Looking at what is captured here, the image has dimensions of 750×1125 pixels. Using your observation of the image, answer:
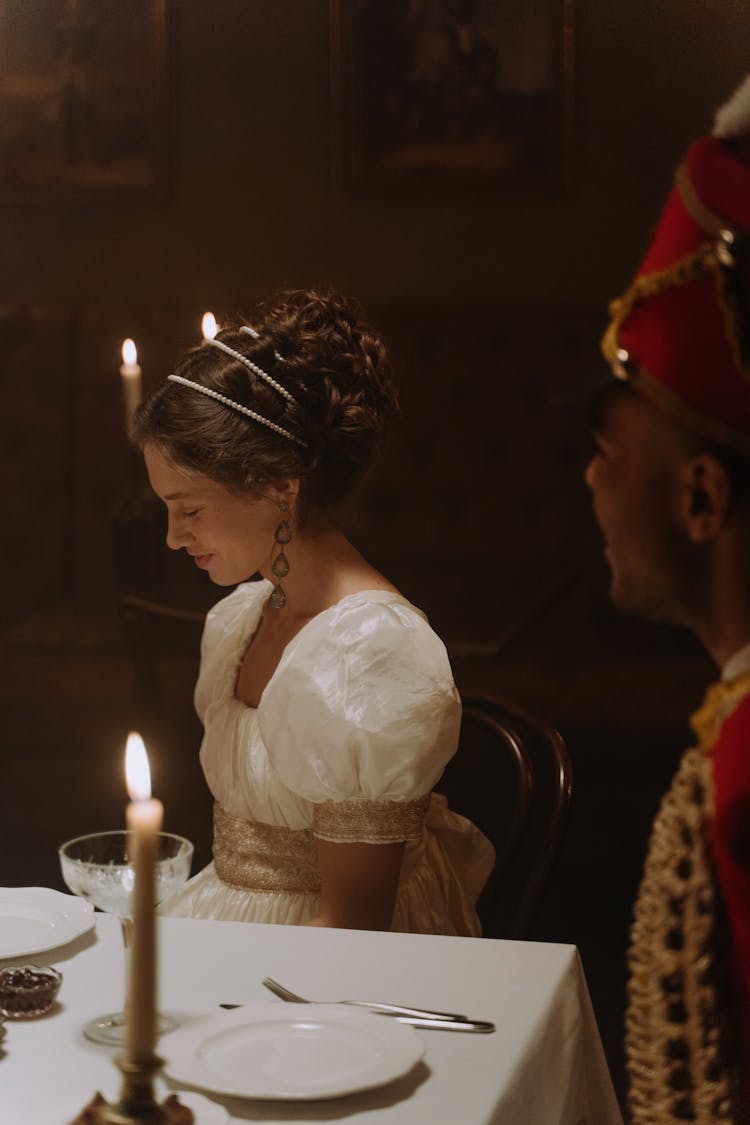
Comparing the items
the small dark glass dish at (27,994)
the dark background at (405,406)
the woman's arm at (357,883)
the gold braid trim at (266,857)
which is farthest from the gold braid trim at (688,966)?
the dark background at (405,406)

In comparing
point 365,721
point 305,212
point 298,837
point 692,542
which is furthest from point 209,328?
point 305,212

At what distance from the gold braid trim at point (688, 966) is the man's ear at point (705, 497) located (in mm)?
108

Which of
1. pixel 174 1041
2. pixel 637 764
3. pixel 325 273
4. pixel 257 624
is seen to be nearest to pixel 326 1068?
pixel 174 1041

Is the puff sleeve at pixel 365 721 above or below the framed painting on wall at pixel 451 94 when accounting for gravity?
below

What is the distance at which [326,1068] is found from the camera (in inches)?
46.3

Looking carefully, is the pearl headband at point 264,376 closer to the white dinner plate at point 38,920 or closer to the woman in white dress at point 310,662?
the woman in white dress at point 310,662

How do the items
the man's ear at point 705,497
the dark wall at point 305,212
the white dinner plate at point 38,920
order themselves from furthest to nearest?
the dark wall at point 305,212
the white dinner plate at point 38,920
the man's ear at point 705,497

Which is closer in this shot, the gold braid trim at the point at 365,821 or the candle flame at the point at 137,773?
the candle flame at the point at 137,773

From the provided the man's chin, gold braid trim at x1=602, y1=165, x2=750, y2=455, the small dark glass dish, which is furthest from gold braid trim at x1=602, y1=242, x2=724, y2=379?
the small dark glass dish

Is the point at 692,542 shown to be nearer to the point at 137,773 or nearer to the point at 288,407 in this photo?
the point at 137,773

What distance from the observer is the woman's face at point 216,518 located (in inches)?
76.5

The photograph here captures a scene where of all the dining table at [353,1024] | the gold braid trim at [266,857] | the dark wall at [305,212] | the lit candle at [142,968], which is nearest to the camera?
the lit candle at [142,968]

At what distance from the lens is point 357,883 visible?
1786mm

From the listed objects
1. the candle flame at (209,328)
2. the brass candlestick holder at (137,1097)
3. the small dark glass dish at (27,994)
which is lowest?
the small dark glass dish at (27,994)
